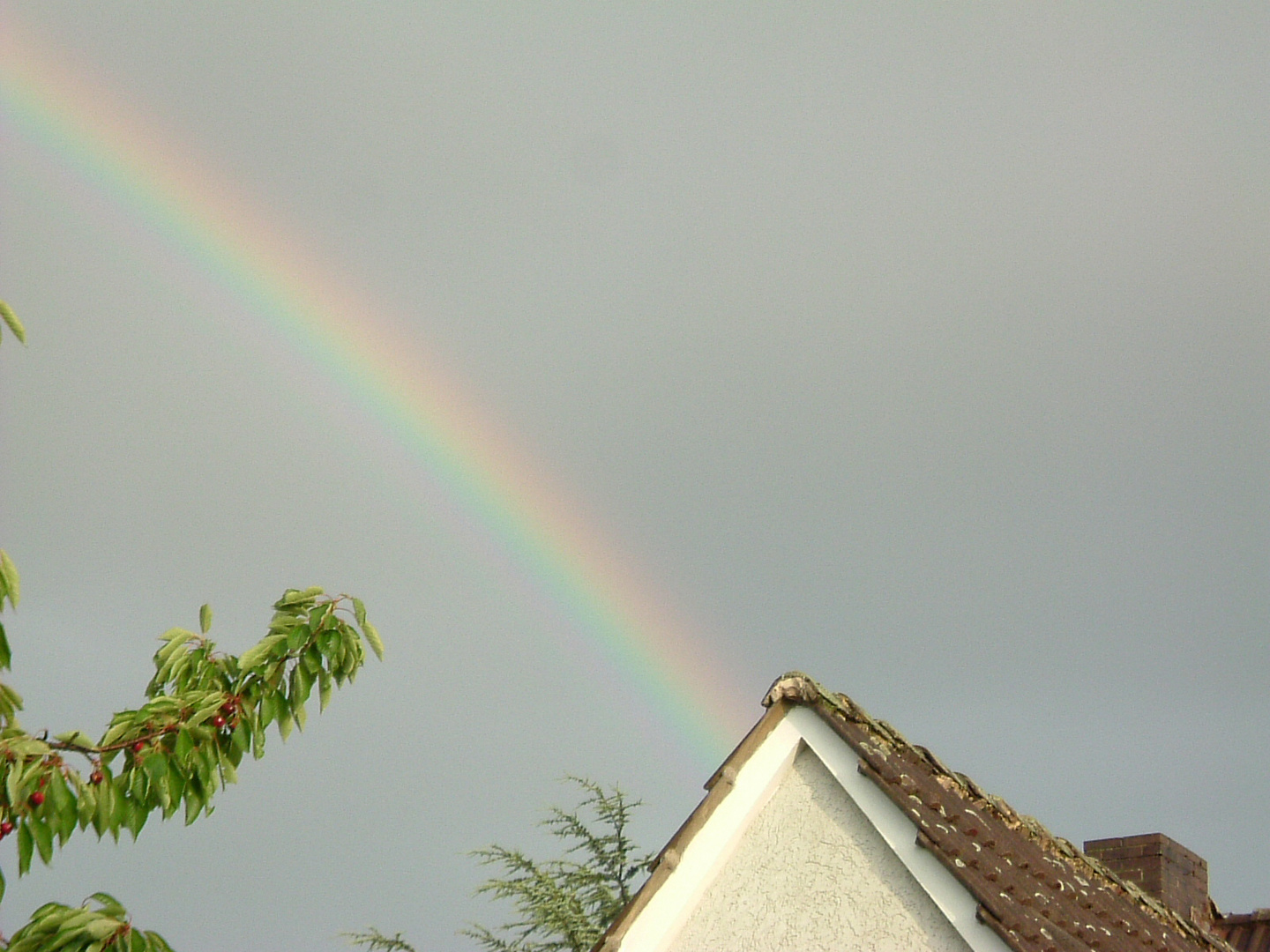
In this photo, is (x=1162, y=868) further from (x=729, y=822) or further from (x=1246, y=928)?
(x=729, y=822)

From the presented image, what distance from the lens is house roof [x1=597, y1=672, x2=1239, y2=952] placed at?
571 cm

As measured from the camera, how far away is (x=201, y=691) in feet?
14.5

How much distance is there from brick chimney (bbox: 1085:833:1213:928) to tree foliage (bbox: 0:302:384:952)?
25.9ft

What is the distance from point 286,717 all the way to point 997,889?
10.3 feet

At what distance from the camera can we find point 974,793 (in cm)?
742

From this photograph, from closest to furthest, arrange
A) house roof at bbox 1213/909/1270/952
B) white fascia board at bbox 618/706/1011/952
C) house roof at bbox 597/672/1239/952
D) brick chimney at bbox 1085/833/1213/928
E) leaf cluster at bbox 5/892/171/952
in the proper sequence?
leaf cluster at bbox 5/892/171/952 < house roof at bbox 597/672/1239/952 < white fascia board at bbox 618/706/1011/952 < brick chimney at bbox 1085/833/1213/928 < house roof at bbox 1213/909/1270/952

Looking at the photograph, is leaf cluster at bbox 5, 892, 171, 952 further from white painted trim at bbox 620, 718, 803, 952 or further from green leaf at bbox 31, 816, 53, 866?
white painted trim at bbox 620, 718, 803, 952

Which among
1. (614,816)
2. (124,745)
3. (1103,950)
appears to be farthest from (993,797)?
(614,816)

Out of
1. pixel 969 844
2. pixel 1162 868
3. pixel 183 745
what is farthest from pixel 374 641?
pixel 1162 868

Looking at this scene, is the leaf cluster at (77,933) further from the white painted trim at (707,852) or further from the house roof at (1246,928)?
the house roof at (1246,928)

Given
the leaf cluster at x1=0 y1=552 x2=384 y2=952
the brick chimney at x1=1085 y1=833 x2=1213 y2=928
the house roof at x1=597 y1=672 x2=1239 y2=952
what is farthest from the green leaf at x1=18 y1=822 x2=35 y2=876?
the brick chimney at x1=1085 y1=833 x2=1213 y2=928

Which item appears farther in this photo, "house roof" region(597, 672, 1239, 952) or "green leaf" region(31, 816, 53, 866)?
"house roof" region(597, 672, 1239, 952)

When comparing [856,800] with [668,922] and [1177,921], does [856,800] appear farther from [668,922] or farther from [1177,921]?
[1177,921]

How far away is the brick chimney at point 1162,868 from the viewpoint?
34.7ft
